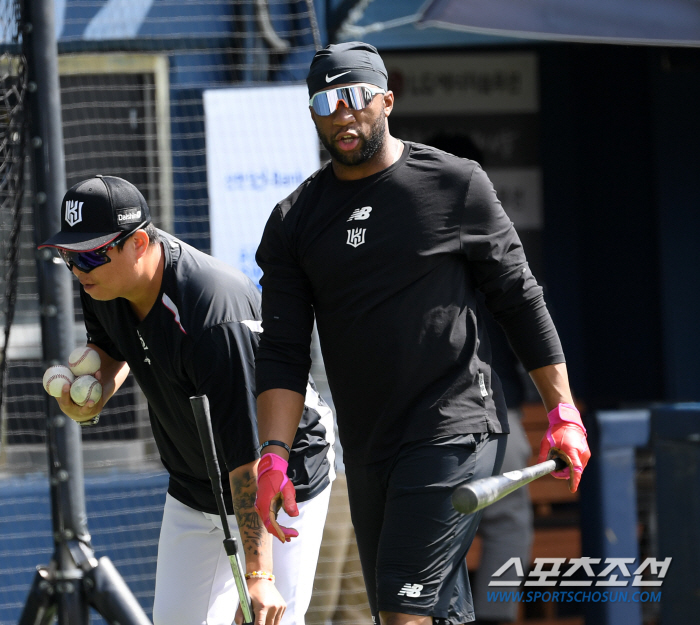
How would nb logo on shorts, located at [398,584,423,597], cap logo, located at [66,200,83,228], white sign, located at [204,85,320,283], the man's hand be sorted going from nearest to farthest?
nb logo on shorts, located at [398,584,423,597] < the man's hand < cap logo, located at [66,200,83,228] < white sign, located at [204,85,320,283]

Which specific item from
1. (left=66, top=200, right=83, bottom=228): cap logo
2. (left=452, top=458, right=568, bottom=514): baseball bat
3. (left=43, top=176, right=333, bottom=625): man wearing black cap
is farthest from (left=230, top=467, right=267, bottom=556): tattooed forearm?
(left=66, top=200, right=83, bottom=228): cap logo

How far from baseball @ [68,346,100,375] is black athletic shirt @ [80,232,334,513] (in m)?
0.12

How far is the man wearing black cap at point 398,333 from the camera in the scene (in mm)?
2652

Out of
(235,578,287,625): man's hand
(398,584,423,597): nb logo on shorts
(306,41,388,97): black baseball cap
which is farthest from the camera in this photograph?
(306,41,388,97): black baseball cap

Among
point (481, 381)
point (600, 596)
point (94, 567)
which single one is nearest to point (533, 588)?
point (600, 596)

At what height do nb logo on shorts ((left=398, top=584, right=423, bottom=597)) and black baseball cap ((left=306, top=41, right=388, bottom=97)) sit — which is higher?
black baseball cap ((left=306, top=41, right=388, bottom=97))

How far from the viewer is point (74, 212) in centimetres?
307

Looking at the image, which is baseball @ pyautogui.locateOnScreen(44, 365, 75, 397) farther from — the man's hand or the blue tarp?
the blue tarp

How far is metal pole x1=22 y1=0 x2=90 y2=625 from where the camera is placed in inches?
149

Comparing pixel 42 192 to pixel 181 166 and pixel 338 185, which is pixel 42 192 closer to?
pixel 338 185

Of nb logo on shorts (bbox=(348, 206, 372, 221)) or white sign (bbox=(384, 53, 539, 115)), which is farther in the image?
white sign (bbox=(384, 53, 539, 115))

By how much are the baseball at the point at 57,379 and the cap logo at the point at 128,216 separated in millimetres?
683

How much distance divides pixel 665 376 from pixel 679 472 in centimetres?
261

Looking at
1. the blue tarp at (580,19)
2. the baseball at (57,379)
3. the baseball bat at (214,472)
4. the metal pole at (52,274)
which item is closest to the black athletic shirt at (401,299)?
the baseball bat at (214,472)
